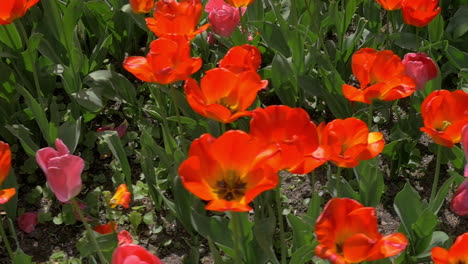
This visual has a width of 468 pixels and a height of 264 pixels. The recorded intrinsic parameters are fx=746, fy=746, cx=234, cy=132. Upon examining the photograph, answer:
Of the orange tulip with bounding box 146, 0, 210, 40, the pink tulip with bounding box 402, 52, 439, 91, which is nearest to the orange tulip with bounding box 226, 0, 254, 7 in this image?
the orange tulip with bounding box 146, 0, 210, 40

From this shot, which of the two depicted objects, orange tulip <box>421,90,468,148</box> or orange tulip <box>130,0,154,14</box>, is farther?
orange tulip <box>130,0,154,14</box>

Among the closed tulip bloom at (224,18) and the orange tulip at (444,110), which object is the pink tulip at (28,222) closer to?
the closed tulip bloom at (224,18)

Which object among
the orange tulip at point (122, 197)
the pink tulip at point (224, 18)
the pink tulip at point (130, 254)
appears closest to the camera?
the pink tulip at point (130, 254)

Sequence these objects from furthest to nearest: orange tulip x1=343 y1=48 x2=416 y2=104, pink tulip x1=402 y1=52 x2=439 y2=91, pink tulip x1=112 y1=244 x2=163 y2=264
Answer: pink tulip x1=402 y1=52 x2=439 y2=91, orange tulip x1=343 y1=48 x2=416 y2=104, pink tulip x1=112 y1=244 x2=163 y2=264

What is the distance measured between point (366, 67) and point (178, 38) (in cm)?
45

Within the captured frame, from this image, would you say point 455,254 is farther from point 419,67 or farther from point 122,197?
point 122,197

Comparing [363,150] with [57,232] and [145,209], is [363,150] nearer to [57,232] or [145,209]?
[145,209]

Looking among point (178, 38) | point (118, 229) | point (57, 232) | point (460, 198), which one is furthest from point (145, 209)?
point (460, 198)

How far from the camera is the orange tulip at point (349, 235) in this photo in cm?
126

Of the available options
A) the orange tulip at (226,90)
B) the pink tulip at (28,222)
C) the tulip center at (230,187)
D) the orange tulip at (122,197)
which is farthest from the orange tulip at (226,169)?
the pink tulip at (28,222)

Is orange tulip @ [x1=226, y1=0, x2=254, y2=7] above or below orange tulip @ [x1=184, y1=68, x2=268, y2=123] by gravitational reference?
below

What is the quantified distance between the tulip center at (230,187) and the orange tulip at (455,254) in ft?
1.22

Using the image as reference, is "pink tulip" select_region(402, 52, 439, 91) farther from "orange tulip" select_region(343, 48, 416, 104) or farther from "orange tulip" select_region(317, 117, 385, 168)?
"orange tulip" select_region(317, 117, 385, 168)

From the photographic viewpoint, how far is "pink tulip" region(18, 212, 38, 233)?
7.23 ft
